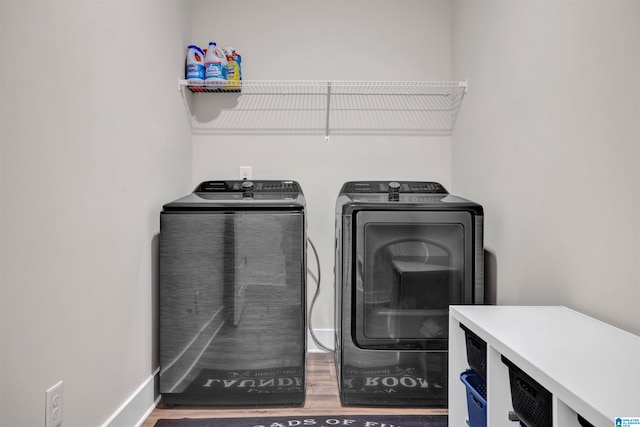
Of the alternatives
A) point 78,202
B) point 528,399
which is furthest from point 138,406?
point 528,399

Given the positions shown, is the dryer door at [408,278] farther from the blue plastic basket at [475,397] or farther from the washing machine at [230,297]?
the blue plastic basket at [475,397]

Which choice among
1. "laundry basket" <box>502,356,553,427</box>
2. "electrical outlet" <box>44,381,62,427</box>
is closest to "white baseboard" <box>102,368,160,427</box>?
"electrical outlet" <box>44,381,62,427</box>

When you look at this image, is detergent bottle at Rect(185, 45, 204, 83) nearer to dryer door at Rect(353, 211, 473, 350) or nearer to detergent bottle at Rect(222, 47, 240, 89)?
detergent bottle at Rect(222, 47, 240, 89)

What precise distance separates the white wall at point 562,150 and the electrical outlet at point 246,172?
4.40 ft

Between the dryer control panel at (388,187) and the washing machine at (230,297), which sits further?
the dryer control panel at (388,187)

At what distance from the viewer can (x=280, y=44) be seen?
2.49 metres

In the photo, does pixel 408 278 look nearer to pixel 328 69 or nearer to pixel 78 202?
pixel 78 202

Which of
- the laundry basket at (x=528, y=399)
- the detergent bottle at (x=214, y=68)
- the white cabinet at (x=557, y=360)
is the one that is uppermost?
the detergent bottle at (x=214, y=68)

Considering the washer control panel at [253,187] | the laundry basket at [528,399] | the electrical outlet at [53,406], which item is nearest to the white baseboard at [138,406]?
the electrical outlet at [53,406]

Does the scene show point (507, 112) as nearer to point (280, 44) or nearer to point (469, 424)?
point (469, 424)

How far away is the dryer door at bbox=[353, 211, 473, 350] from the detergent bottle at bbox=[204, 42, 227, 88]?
3.82ft

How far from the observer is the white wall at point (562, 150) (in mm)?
1121

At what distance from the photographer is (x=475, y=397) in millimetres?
1221

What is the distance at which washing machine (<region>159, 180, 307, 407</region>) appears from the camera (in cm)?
175
